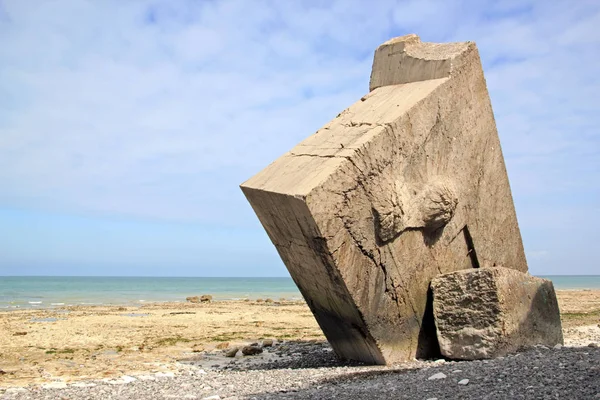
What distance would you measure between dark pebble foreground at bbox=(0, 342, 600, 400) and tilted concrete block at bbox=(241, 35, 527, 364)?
60cm

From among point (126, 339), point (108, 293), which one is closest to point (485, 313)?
point (126, 339)

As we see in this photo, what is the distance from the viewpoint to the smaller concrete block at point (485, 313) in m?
6.25

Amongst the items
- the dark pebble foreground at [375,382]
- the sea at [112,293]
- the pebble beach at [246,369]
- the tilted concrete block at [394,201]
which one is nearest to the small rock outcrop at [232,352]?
the pebble beach at [246,369]

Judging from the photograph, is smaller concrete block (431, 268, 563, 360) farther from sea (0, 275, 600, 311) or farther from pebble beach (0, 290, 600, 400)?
sea (0, 275, 600, 311)

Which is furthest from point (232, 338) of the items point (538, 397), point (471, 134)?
point (538, 397)

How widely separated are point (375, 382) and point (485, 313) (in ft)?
5.26

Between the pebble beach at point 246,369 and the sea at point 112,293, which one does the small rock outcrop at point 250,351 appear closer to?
the pebble beach at point 246,369

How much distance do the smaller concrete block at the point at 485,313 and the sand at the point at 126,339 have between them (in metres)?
2.13

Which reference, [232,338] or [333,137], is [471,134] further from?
[232,338]

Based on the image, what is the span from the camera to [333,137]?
6.57m

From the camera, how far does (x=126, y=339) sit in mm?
11008

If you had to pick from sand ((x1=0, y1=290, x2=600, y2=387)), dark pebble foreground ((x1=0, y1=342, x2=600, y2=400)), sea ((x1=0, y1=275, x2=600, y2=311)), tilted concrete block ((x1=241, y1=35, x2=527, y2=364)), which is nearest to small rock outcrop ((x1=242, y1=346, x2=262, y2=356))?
sand ((x1=0, y1=290, x2=600, y2=387))

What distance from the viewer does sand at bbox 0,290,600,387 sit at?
786 cm

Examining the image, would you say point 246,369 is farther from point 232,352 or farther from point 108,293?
point 108,293
